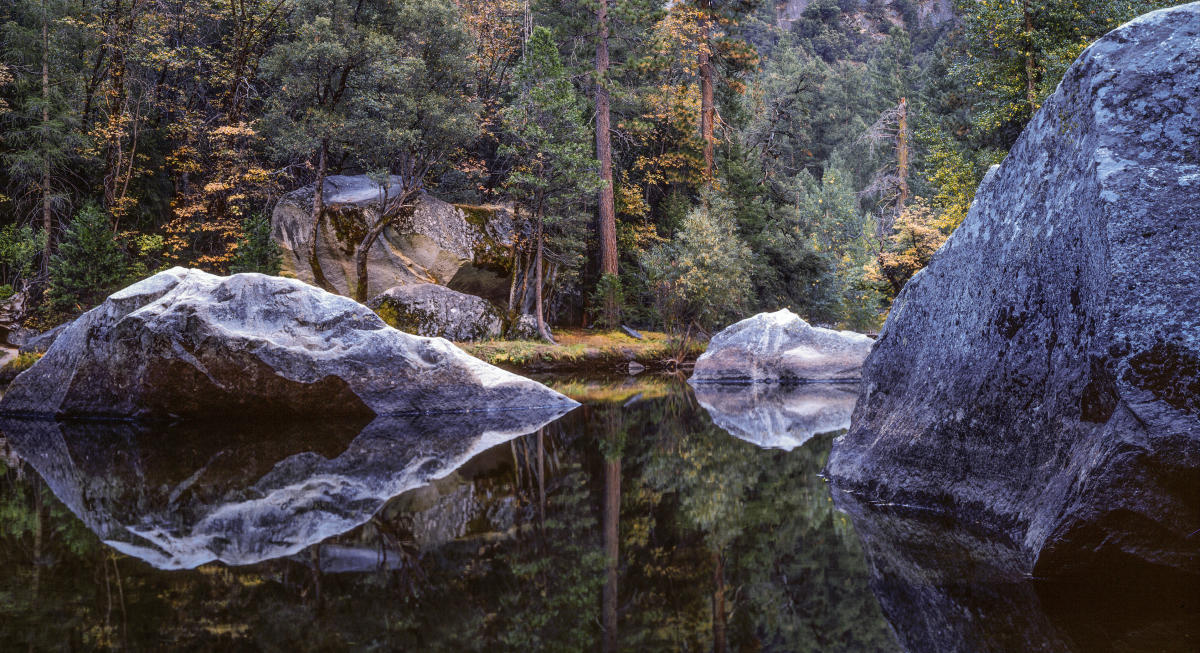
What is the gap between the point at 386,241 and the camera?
19844 millimetres

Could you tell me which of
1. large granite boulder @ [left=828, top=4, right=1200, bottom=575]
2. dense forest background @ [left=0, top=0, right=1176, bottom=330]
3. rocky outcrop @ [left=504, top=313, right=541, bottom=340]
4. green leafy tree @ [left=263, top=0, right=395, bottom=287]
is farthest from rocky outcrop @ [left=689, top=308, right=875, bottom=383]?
large granite boulder @ [left=828, top=4, right=1200, bottom=575]

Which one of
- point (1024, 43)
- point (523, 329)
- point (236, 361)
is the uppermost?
point (1024, 43)

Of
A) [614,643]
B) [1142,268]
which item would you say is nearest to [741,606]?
[614,643]

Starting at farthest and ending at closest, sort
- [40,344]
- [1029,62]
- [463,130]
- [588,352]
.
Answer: [588,352], [463,130], [1029,62], [40,344]

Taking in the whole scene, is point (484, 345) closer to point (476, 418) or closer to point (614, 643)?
point (476, 418)

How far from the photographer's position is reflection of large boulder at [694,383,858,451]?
24.0 feet

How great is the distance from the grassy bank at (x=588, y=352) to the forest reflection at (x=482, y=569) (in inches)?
459

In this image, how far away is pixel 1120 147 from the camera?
307 centimetres

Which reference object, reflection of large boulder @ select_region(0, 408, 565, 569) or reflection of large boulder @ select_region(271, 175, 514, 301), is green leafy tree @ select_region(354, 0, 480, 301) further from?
reflection of large boulder @ select_region(0, 408, 565, 569)

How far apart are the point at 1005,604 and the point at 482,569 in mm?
1912

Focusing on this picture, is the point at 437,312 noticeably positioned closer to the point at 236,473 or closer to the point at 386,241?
the point at 386,241

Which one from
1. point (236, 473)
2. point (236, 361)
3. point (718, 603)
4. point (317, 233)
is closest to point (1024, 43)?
point (317, 233)

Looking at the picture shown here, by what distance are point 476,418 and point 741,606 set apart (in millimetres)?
6710

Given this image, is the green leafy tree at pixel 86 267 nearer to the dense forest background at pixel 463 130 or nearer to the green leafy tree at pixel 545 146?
the dense forest background at pixel 463 130
